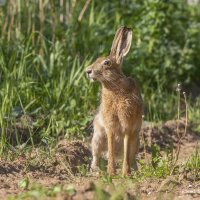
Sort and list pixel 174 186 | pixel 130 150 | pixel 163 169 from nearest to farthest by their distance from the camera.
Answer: pixel 174 186 → pixel 163 169 → pixel 130 150

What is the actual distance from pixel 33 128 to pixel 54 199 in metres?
3.14

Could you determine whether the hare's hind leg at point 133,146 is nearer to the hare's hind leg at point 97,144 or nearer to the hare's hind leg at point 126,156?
the hare's hind leg at point 126,156

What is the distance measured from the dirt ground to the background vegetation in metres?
0.28

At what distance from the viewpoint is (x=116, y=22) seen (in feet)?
34.6

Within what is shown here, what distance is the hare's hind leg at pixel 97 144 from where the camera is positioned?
22.3 ft

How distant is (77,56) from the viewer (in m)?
9.25

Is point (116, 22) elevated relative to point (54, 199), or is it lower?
elevated

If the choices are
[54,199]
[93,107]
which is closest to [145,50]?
[93,107]

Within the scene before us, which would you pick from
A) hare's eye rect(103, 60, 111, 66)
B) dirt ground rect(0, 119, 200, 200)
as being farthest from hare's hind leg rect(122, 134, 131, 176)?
hare's eye rect(103, 60, 111, 66)

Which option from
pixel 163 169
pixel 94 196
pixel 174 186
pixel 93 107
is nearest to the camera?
pixel 94 196

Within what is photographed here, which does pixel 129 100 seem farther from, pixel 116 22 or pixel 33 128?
pixel 116 22

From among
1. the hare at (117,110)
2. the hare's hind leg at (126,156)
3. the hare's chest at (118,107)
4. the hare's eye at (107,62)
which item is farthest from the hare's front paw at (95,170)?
the hare's eye at (107,62)

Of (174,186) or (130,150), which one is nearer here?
(174,186)

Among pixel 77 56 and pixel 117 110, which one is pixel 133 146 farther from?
pixel 77 56
